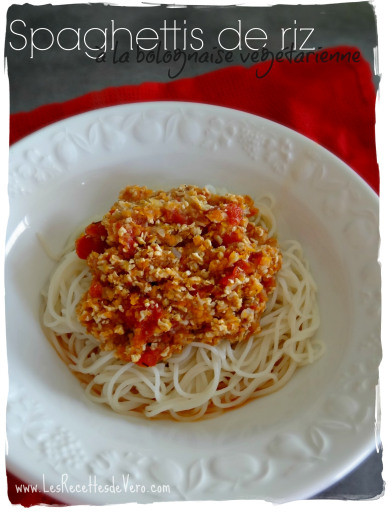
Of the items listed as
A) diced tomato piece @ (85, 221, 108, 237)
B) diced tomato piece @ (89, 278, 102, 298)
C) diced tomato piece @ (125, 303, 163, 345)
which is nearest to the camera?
diced tomato piece @ (125, 303, 163, 345)

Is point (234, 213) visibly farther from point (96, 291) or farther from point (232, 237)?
point (96, 291)

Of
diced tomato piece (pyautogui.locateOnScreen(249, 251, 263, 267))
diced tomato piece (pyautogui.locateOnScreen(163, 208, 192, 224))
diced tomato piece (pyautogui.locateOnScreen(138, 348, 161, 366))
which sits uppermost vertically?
diced tomato piece (pyautogui.locateOnScreen(163, 208, 192, 224))

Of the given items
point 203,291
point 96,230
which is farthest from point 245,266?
point 96,230

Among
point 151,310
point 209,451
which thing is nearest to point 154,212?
point 151,310

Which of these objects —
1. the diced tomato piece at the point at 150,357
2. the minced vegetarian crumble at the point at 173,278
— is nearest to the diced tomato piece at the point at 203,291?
the minced vegetarian crumble at the point at 173,278

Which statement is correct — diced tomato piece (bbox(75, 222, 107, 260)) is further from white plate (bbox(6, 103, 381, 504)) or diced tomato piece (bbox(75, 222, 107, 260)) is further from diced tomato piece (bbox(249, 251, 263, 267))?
diced tomato piece (bbox(249, 251, 263, 267))

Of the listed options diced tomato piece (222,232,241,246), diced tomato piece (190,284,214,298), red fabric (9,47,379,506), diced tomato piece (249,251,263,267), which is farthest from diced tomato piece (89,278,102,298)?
red fabric (9,47,379,506)

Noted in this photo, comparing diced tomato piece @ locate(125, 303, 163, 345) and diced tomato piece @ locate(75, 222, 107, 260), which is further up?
diced tomato piece @ locate(75, 222, 107, 260)

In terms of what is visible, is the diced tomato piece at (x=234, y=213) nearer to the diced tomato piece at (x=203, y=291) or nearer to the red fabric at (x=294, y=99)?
the diced tomato piece at (x=203, y=291)
